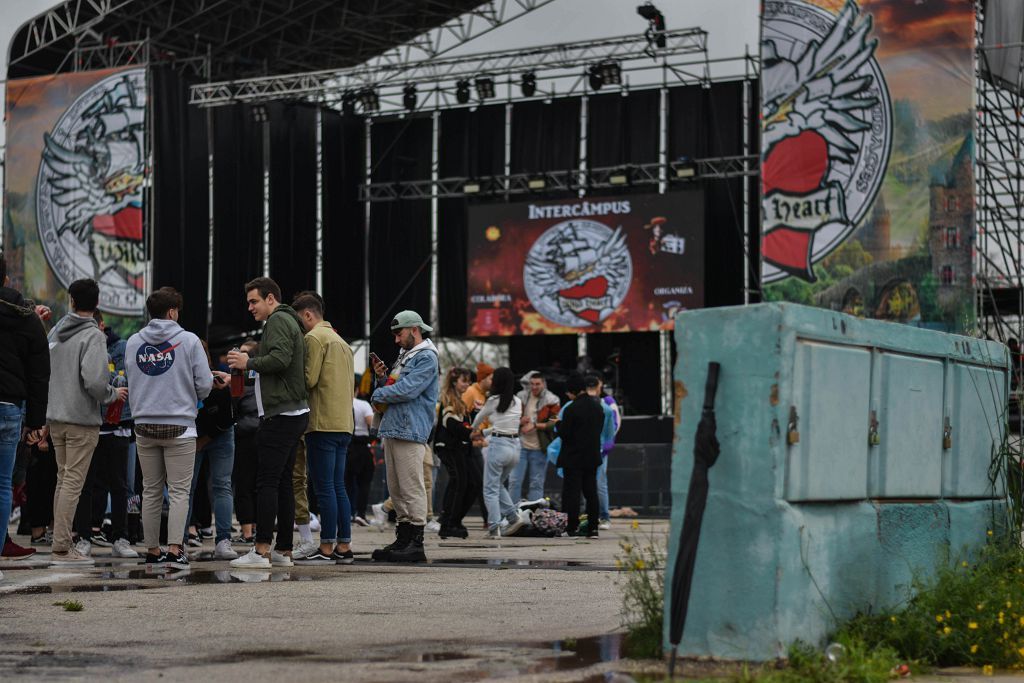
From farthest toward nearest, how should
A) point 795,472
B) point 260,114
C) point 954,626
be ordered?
point 260,114 < point 954,626 < point 795,472

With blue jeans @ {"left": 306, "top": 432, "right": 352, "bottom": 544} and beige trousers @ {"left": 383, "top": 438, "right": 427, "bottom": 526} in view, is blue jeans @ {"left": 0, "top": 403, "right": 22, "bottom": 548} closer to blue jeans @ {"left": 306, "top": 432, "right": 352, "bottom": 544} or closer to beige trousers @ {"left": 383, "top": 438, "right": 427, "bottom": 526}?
blue jeans @ {"left": 306, "top": 432, "right": 352, "bottom": 544}

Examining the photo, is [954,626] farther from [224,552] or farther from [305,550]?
[224,552]

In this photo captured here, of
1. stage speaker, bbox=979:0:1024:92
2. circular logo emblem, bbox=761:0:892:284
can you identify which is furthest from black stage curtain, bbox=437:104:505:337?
stage speaker, bbox=979:0:1024:92

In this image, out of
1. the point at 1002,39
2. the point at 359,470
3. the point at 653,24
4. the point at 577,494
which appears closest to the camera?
the point at 577,494

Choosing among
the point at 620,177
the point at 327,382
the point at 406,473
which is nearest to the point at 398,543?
the point at 406,473

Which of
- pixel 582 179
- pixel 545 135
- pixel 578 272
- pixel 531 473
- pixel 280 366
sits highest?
pixel 545 135

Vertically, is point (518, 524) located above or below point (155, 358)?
below

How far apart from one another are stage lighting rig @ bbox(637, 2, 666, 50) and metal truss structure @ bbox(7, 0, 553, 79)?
2.98 meters

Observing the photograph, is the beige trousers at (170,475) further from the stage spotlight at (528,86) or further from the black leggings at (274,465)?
the stage spotlight at (528,86)

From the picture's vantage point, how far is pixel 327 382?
32.4ft

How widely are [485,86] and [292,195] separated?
4.96 meters

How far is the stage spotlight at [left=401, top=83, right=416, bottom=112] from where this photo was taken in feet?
105

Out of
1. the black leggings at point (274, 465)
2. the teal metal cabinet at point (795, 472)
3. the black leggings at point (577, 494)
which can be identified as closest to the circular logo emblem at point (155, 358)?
the black leggings at point (274, 465)

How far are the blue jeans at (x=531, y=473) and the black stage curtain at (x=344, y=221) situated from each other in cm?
1767
